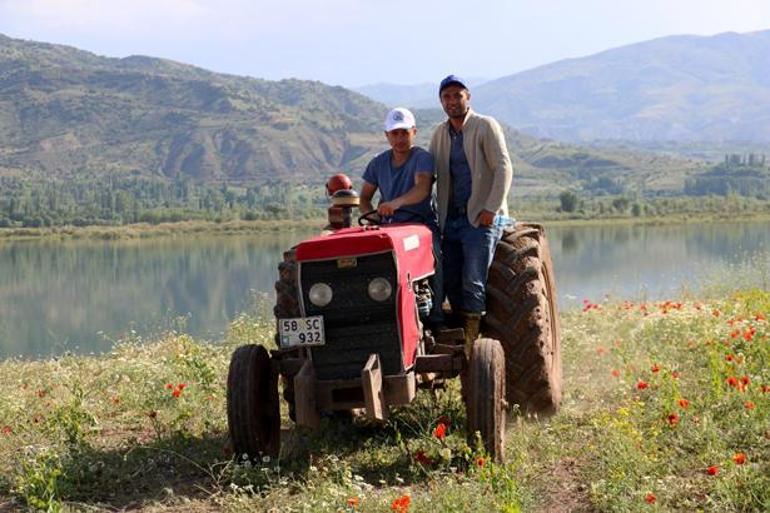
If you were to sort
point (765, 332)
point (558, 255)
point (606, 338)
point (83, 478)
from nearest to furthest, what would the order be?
point (83, 478), point (765, 332), point (606, 338), point (558, 255)

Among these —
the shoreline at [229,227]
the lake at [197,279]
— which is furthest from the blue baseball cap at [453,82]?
the shoreline at [229,227]

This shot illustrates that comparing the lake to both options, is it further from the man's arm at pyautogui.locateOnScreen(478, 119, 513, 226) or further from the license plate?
the license plate

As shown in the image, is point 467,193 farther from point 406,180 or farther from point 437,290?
point 437,290

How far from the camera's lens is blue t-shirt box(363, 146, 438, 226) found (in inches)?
261

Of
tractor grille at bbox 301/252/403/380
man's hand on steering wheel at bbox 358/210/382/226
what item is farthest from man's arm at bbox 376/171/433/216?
tractor grille at bbox 301/252/403/380

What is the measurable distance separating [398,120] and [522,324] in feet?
5.69

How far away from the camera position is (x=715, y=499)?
4703mm

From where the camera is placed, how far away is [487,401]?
5555 mm

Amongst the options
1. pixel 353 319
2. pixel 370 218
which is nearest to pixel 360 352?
pixel 353 319

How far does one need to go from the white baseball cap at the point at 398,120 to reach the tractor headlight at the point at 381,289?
1305 mm

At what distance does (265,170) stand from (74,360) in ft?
625

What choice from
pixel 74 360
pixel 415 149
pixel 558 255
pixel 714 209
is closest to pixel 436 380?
pixel 415 149

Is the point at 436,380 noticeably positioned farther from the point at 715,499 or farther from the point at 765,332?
the point at 765,332

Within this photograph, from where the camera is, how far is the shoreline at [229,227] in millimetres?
71688
